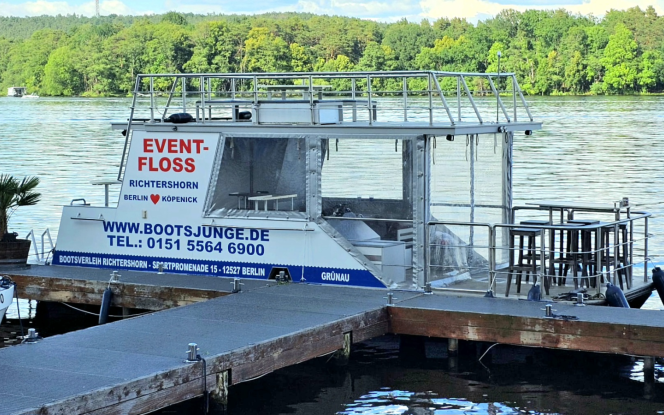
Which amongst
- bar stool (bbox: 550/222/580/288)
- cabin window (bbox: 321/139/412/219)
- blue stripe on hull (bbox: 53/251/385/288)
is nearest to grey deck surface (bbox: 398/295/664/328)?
bar stool (bbox: 550/222/580/288)

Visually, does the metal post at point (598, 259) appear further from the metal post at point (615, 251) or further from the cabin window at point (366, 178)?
the cabin window at point (366, 178)

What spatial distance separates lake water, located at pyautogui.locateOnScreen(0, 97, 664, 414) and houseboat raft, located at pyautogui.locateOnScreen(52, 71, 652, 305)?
104 centimetres

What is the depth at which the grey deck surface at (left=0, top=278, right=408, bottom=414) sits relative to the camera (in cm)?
1017

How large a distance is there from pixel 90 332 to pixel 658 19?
142927 millimetres

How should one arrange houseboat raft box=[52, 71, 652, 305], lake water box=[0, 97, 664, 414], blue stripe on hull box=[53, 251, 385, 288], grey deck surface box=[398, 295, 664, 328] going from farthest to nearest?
1. blue stripe on hull box=[53, 251, 385, 288]
2. houseboat raft box=[52, 71, 652, 305]
3. lake water box=[0, 97, 664, 414]
4. grey deck surface box=[398, 295, 664, 328]

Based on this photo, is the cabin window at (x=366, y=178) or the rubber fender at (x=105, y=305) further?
the cabin window at (x=366, y=178)

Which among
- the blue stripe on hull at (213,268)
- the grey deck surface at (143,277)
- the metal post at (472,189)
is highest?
the metal post at (472,189)

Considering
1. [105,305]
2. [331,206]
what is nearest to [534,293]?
[331,206]

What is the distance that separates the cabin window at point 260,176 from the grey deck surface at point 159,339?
1.39 m

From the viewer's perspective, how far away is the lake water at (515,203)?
42.0 feet

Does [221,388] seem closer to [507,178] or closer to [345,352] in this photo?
[345,352]

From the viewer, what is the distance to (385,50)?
385 ft

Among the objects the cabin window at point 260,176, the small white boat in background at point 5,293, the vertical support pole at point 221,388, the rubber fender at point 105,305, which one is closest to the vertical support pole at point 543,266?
the cabin window at point 260,176

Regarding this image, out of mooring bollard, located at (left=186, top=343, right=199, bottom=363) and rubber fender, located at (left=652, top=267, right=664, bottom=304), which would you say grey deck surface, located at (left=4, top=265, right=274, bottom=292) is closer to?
mooring bollard, located at (left=186, top=343, right=199, bottom=363)
